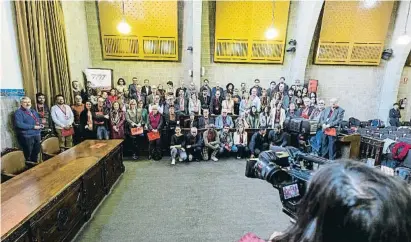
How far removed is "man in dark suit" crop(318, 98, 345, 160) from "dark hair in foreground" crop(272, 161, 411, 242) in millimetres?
5313

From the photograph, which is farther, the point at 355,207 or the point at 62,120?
the point at 62,120

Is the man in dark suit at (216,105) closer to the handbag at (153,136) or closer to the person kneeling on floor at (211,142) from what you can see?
the person kneeling on floor at (211,142)

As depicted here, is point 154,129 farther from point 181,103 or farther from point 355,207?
point 355,207

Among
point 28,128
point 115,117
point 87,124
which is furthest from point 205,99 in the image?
point 28,128

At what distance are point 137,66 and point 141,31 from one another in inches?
43.8

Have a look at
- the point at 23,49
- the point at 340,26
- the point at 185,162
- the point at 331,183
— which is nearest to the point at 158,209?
the point at 185,162

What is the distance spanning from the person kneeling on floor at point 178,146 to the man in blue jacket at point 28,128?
2573mm

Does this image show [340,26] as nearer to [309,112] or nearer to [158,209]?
[309,112]

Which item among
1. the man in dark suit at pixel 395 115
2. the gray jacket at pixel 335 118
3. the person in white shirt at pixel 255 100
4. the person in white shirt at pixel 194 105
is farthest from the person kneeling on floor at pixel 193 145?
the man in dark suit at pixel 395 115

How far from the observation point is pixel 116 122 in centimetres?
531

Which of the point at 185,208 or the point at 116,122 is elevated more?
the point at 116,122

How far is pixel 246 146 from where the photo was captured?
555 cm

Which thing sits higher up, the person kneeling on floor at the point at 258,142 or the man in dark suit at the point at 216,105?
the man in dark suit at the point at 216,105

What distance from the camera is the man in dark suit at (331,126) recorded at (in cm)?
527
